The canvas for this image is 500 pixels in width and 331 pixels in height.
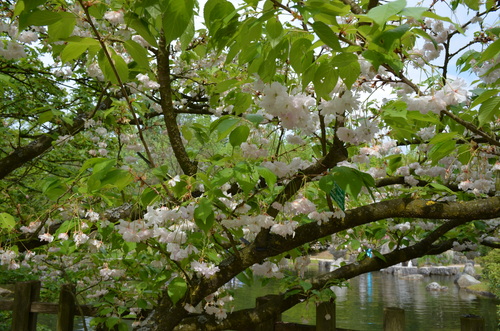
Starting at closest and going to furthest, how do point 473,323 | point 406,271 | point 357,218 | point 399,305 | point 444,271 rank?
point 357,218 → point 473,323 → point 399,305 → point 444,271 → point 406,271

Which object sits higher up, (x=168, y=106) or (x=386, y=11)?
(x=168, y=106)

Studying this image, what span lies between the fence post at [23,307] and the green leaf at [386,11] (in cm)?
316

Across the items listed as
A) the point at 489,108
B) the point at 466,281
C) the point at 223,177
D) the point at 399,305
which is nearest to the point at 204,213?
the point at 223,177

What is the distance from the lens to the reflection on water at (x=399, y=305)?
417 inches

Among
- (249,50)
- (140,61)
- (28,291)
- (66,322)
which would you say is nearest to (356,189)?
(249,50)

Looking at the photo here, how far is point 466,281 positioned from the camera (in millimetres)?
18891

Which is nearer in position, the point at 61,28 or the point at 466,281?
the point at 61,28

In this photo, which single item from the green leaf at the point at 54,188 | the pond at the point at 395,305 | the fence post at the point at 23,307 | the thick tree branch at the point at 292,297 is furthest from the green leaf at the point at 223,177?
the pond at the point at 395,305

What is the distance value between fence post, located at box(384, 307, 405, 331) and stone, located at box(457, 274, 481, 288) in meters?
19.4

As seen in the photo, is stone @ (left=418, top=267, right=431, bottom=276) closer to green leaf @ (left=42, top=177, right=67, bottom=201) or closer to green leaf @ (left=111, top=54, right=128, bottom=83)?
green leaf @ (left=42, top=177, right=67, bottom=201)

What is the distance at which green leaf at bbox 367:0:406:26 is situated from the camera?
29.6 inches

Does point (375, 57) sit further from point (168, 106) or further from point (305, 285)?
point (305, 285)

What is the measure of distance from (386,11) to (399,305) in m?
14.8

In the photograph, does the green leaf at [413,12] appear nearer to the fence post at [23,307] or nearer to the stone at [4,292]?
the fence post at [23,307]
